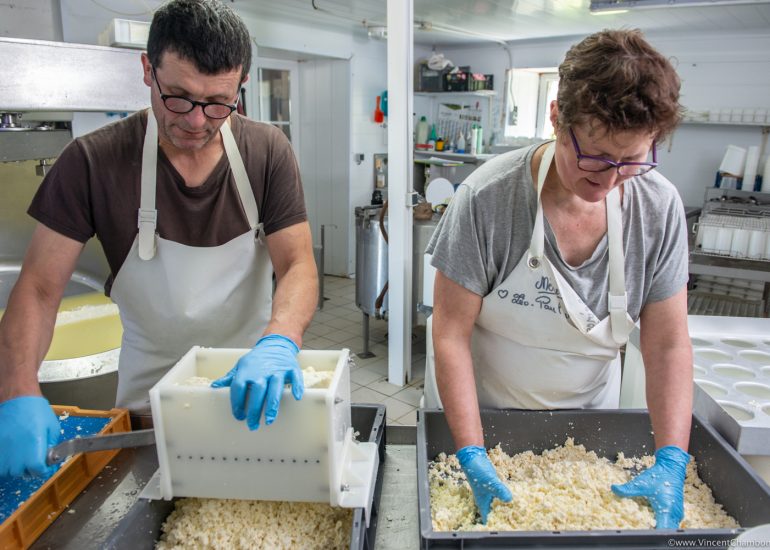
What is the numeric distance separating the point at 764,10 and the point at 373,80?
11.5 feet

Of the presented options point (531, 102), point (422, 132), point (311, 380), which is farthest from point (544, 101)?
point (311, 380)

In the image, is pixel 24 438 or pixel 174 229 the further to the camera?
pixel 174 229

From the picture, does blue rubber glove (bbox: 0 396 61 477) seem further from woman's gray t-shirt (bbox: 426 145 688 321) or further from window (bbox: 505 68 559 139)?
window (bbox: 505 68 559 139)

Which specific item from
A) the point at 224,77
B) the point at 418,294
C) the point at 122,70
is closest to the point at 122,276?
the point at 224,77

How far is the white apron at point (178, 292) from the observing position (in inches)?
53.9

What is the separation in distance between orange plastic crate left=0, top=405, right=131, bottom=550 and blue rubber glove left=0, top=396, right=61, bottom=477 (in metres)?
0.04

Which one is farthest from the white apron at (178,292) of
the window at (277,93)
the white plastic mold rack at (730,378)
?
the window at (277,93)

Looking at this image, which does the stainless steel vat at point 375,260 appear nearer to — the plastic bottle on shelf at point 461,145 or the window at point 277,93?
the window at point 277,93

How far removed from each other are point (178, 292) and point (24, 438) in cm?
50

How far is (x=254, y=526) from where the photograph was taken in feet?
3.19

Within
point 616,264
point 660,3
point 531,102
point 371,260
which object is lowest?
point 371,260

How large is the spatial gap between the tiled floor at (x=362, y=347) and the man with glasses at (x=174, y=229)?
1953 mm

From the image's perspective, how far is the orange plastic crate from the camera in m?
0.95

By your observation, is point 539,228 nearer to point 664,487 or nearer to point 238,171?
point 664,487
